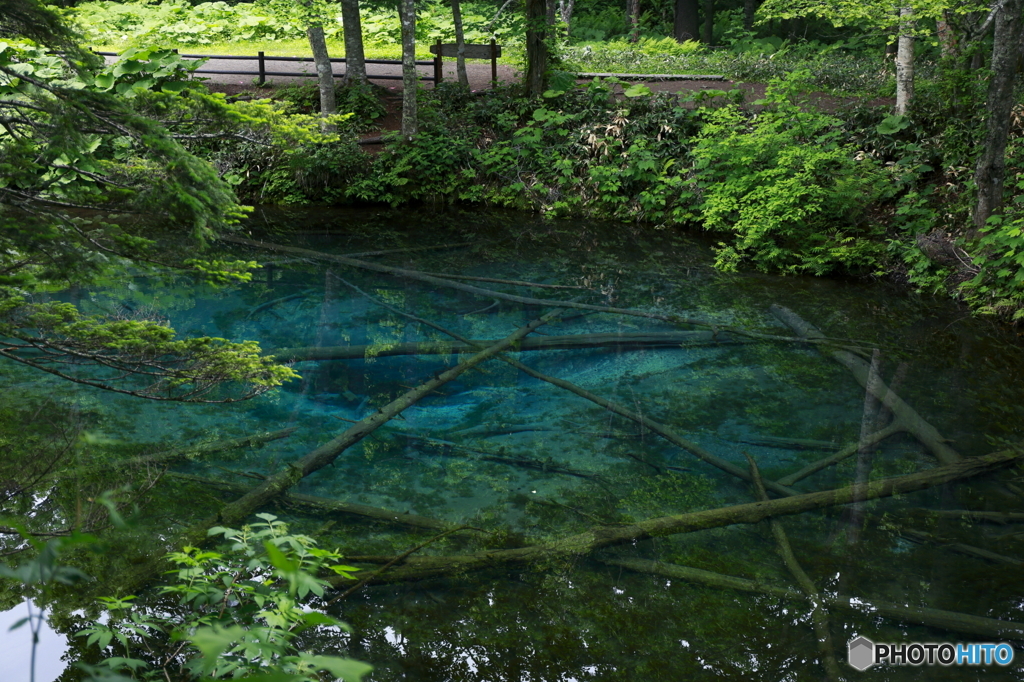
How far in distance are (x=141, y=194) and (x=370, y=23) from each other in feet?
74.3

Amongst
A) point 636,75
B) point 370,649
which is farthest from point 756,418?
point 636,75

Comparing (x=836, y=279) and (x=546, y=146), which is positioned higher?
(x=546, y=146)

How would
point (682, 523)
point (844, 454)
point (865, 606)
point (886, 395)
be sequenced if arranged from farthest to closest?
point (886, 395), point (844, 454), point (682, 523), point (865, 606)

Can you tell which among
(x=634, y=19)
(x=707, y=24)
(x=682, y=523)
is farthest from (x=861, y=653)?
(x=707, y=24)

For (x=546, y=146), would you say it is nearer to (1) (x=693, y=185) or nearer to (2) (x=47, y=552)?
(1) (x=693, y=185)

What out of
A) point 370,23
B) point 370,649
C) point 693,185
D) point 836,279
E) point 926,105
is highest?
point 370,23

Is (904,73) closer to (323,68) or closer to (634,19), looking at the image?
(323,68)

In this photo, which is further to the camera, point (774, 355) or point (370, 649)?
point (774, 355)

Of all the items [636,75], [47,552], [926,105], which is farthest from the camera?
[636,75]

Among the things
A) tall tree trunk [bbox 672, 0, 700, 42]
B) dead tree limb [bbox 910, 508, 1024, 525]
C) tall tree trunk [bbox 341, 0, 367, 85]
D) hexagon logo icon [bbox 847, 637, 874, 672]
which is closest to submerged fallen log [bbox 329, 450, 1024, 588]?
dead tree limb [bbox 910, 508, 1024, 525]

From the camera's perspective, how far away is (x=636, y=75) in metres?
18.0

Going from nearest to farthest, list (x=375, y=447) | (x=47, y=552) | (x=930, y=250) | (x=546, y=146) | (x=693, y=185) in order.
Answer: (x=47, y=552) → (x=375, y=447) → (x=930, y=250) → (x=693, y=185) → (x=546, y=146)

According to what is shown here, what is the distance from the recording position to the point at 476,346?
9.13 metres

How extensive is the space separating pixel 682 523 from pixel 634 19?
2169cm
